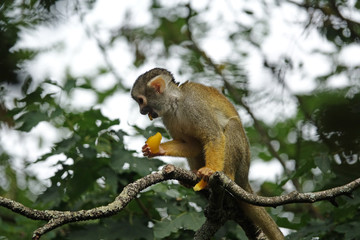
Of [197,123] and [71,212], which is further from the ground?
[71,212]

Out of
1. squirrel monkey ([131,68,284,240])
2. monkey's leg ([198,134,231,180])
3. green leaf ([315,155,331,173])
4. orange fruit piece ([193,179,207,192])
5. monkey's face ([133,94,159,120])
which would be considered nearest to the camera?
green leaf ([315,155,331,173])

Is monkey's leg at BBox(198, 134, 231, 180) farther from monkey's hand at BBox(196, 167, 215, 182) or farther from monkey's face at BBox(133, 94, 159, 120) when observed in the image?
monkey's face at BBox(133, 94, 159, 120)

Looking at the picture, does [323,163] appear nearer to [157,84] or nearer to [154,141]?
[154,141]

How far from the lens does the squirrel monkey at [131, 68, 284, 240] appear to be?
464 cm

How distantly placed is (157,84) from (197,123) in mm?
669

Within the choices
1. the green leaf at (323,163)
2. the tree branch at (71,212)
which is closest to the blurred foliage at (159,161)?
the green leaf at (323,163)

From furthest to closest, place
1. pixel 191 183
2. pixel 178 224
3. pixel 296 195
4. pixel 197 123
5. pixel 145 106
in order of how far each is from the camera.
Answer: pixel 145 106
pixel 197 123
pixel 178 224
pixel 191 183
pixel 296 195

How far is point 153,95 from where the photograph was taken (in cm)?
500

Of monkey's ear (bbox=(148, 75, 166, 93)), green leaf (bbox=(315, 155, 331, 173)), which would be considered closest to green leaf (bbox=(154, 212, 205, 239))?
green leaf (bbox=(315, 155, 331, 173))

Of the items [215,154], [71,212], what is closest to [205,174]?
[215,154]

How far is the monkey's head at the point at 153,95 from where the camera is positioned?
4996 mm

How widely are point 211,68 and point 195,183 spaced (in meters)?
3.17

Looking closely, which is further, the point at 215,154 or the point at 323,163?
the point at 215,154

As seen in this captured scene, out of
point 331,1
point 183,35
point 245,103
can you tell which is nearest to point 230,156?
point 245,103
